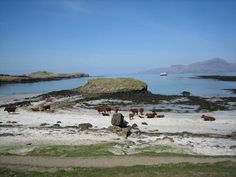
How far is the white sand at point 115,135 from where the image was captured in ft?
72.5

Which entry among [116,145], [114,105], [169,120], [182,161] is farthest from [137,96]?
[182,161]

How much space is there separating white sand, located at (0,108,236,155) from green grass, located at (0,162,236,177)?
17.4ft

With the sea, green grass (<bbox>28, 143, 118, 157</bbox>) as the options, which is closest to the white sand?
green grass (<bbox>28, 143, 118, 157</bbox>)

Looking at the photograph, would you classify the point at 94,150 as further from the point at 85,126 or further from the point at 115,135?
the point at 85,126

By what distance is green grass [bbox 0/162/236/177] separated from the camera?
544 inches

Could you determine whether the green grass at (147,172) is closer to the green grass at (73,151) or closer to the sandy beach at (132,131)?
the green grass at (73,151)

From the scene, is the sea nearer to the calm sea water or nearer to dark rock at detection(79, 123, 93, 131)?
the calm sea water

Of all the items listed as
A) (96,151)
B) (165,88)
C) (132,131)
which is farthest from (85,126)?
(165,88)

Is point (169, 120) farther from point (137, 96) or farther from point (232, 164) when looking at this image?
point (137, 96)

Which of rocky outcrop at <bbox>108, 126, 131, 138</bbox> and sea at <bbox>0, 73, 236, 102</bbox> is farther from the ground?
sea at <bbox>0, 73, 236, 102</bbox>

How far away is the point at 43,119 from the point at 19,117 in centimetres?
301

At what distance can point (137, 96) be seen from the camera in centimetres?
5506

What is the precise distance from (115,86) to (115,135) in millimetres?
36698

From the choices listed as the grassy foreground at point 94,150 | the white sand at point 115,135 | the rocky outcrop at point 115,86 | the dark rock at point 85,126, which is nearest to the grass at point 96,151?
the grassy foreground at point 94,150
